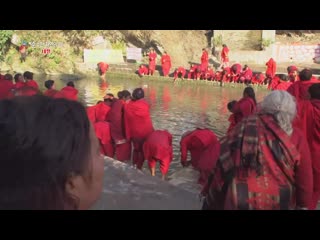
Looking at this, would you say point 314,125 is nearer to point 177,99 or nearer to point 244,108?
point 244,108

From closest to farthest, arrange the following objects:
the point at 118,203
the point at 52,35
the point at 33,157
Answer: the point at 33,157 → the point at 118,203 → the point at 52,35

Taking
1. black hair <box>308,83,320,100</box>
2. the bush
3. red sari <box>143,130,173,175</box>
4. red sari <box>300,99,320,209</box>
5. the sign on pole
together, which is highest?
the bush

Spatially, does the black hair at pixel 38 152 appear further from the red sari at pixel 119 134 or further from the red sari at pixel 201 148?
the red sari at pixel 119 134

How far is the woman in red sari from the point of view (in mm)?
2424

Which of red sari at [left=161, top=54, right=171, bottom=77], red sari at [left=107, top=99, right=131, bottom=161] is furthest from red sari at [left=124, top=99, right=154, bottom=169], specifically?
red sari at [left=161, top=54, right=171, bottom=77]

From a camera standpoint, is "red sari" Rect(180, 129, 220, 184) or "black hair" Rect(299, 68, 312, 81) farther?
"black hair" Rect(299, 68, 312, 81)

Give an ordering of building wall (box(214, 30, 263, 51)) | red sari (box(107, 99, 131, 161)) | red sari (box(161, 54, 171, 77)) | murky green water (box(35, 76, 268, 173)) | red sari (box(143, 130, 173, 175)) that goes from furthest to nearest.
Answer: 1. building wall (box(214, 30, 263, 51))
2. red sari (box(161, 54, 171, 77))
3. murky green water (box(35, 76, 268, 173))
4. red sari (box(107, 99, 131, 161))
5. red sari (box(143, 130, 173, 175))

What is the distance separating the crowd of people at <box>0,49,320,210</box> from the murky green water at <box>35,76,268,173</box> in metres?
1.02

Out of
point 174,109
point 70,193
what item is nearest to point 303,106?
point 70,193

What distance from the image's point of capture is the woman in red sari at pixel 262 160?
2424mm

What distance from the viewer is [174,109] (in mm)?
11250

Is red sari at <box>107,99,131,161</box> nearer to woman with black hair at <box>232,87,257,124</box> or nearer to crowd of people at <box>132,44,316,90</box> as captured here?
woman with black hair at <box>232,87,257,124</box>

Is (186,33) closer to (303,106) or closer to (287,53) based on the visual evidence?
(287,53)

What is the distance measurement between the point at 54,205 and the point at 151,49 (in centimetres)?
2452
